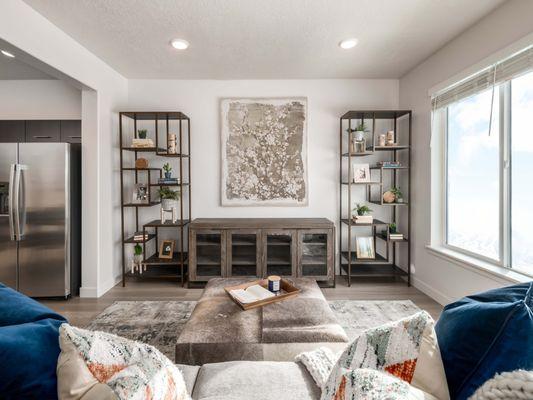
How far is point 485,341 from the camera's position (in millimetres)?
703

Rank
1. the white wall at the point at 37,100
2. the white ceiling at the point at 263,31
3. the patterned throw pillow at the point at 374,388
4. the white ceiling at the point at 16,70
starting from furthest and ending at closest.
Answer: the white wall at the point at 37,100 → the white ceiling at the point at 16,70 → the white ceiling at the point at 263,31 → the patterned throw pillow at the point at 374,388

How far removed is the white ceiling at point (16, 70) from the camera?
3.33 meters

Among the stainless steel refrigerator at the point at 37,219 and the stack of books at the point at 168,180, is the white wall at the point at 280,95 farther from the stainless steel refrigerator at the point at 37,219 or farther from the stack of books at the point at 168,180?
the stainless steel refrigerator at the point at 37,219

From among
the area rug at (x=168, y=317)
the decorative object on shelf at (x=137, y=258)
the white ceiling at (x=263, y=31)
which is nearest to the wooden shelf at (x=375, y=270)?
the area rug at (x=168, y=317)

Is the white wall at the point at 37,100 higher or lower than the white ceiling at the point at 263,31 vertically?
lower

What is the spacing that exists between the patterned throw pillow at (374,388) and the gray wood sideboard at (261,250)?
273 cm

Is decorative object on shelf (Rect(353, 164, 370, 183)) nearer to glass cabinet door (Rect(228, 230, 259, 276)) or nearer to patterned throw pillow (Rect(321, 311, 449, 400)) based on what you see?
glass cabinet door (Rect(228, 230, 259, 276))

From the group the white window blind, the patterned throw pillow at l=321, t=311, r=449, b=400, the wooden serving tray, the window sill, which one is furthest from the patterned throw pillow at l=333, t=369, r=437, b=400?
the white window blind

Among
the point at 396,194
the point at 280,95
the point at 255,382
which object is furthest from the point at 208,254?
the point at 255,382

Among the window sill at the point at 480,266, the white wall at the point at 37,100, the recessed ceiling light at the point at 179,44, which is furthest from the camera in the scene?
the white wall at the point at 37,100

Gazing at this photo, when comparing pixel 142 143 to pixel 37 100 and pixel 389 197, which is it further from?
pixel 389 197

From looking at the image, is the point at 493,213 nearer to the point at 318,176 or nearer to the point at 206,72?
the point at 318,176

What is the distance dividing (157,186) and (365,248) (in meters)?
2.78

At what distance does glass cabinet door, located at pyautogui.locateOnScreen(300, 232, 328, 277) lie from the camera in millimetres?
3492
